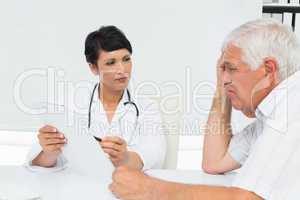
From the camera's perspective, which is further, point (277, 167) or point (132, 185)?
point (132, 185)

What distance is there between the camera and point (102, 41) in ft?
5.00

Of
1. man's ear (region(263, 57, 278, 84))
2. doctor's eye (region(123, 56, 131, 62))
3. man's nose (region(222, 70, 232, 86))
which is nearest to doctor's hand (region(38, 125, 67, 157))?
doctor's eye (region(123, 56, 131, 62))

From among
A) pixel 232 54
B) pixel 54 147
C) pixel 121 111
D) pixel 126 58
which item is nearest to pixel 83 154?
pixel 54 147

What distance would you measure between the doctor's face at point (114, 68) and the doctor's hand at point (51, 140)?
0.27 m

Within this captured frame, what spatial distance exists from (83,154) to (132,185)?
0.27 meters

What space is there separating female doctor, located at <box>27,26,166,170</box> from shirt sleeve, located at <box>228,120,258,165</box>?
0.85 feet

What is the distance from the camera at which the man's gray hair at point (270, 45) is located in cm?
107

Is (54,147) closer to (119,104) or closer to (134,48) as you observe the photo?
(119,104)

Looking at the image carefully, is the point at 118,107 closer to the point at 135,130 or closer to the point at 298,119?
the point at 135,130

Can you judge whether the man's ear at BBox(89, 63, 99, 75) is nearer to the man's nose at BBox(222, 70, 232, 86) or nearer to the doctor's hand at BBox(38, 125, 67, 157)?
the doctor's hand at BBox(38, 125, 67, 157)

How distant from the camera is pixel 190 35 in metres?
1.66

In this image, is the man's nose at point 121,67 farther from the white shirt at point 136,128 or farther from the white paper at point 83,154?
the white paper at point 83,154

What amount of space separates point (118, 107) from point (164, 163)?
9.5 inches

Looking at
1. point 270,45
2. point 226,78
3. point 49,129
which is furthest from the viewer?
point 49,129
